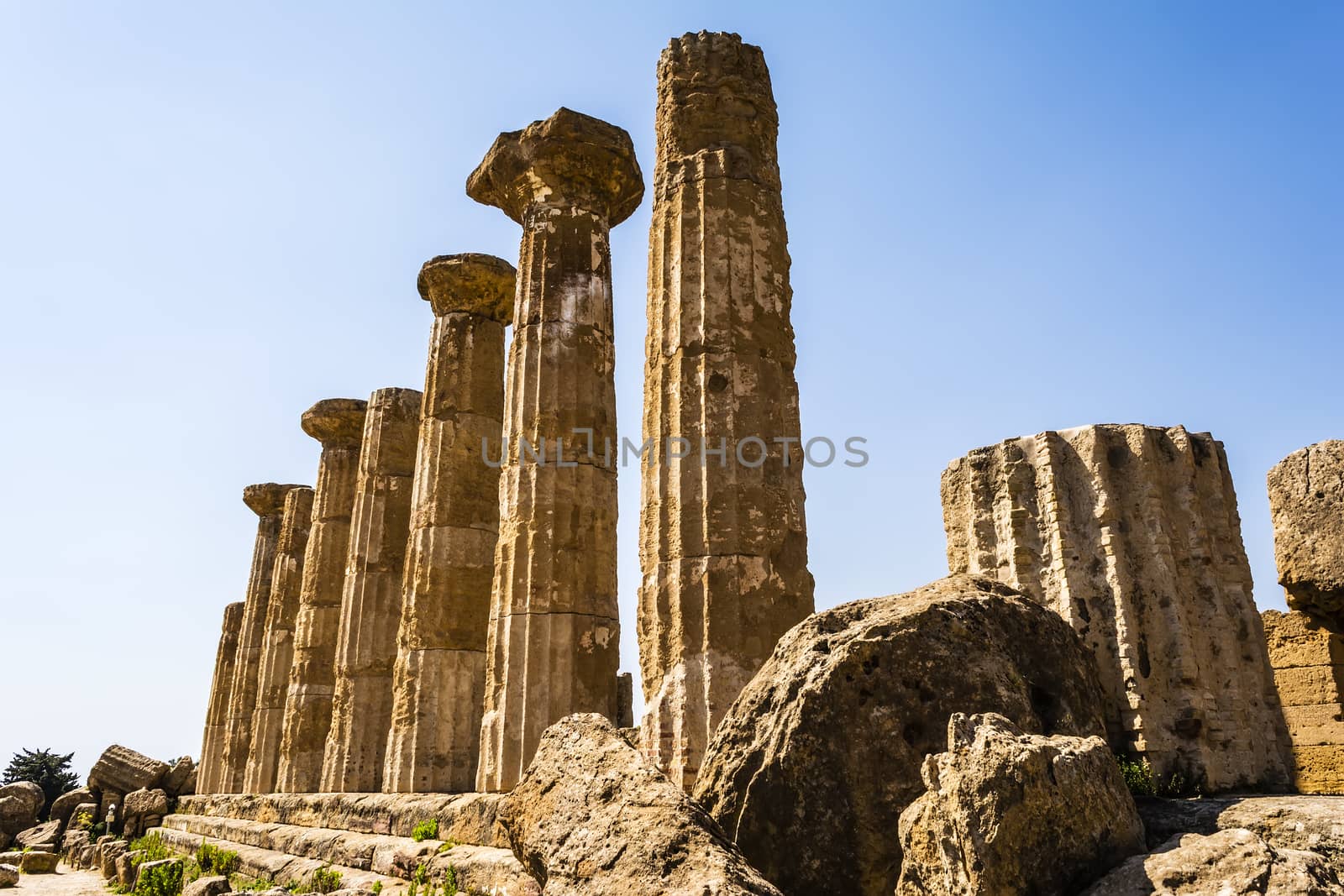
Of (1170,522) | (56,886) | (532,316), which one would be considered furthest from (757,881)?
(56,886)

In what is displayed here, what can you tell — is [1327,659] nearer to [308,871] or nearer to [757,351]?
[757,351]

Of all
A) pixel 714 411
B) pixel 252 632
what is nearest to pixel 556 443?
pixel 714 411

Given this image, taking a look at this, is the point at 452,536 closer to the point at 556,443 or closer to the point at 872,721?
the point at 556,443

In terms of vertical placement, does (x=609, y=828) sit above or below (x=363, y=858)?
above

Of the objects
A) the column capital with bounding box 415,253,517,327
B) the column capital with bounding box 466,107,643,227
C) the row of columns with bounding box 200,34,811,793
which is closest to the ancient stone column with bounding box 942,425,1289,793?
the row of columns with bounding box 200,34,811,793

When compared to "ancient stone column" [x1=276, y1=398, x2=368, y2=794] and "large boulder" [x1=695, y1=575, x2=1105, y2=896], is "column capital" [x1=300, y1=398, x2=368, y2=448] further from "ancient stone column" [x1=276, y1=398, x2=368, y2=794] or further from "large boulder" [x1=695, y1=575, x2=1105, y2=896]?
"large boulder" [x1=695, y1=575, x2=1105, y2=896]

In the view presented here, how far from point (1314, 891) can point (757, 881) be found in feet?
6.16

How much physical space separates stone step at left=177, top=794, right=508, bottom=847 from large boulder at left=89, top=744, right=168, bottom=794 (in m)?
12.2

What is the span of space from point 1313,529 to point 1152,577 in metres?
0.78

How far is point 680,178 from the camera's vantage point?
30.0 ft

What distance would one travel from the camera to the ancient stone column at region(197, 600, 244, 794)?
2416 centimetres

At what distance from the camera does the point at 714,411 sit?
8.34m

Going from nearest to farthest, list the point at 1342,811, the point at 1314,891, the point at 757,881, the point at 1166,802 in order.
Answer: the point at 1314,891, the point at 1342,811, the point at 757,881, the point at 1166,802

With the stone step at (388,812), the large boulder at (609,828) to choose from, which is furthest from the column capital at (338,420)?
the large boulder at (609,828)
